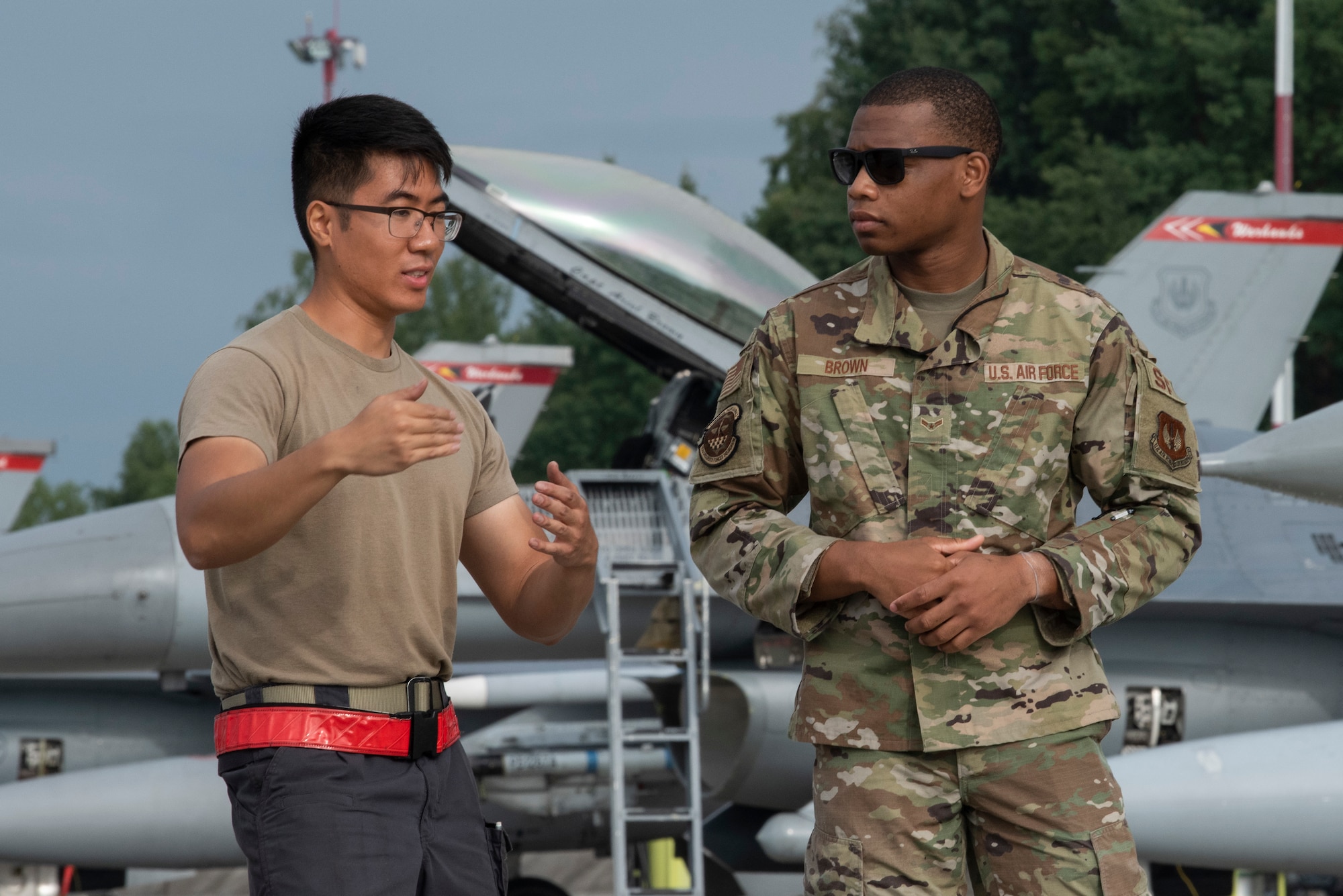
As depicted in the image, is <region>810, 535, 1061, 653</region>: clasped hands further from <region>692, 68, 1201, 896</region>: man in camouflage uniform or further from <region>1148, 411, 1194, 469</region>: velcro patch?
<region>1148, 411, 1194, 469</region>: velcro patch

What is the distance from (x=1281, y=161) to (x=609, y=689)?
44.2 feet

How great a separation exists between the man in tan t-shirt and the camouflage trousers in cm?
58

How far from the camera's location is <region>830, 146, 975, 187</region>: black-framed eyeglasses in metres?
2.65

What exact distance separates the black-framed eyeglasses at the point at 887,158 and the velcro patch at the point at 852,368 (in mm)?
326

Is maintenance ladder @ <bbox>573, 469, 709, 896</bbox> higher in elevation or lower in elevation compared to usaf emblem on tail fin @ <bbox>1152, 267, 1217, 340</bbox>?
lower

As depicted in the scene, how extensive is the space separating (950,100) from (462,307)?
51.3 m

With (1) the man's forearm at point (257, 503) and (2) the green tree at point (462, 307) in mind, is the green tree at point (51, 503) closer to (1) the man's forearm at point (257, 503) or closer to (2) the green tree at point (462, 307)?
(2) the green tree at point (462, 307)

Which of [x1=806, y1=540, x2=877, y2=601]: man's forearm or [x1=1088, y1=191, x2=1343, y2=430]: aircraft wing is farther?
[x1=1088, y1=191, x2=1343, y2=430]: aircraft wing

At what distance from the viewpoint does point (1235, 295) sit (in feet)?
36.6

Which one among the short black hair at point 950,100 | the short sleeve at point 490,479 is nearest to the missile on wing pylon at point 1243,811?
the short black hair at point 950,100

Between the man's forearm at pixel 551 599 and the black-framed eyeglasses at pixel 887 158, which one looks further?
the black-framed eyeglasses at pixel 887 158

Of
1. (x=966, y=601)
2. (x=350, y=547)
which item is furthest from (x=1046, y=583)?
(x=350, y=547)

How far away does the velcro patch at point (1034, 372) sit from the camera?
2.71 m

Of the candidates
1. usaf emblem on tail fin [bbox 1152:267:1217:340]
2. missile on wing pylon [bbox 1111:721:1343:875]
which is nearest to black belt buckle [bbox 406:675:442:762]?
missile on wing pylon [bbox 1111:721:1343:875]
